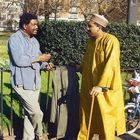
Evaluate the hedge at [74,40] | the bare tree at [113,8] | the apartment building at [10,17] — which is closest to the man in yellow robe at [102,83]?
the hedge at [74,40]

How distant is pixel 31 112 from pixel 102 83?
102cm

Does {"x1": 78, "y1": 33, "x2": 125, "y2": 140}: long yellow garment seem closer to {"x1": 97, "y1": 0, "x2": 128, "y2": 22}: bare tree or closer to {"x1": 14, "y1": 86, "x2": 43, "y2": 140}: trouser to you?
{"x1": 14, "y1": 86, "x2": 43, "y2": 140}: trouser

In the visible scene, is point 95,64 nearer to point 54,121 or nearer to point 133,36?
point 54,121

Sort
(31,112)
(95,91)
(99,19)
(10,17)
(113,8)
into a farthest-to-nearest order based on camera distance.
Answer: (10,17) < (113,8) < (31,112) < (99,19) < (95,91)

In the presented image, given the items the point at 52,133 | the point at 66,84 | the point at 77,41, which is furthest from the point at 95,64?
the point at 77,41

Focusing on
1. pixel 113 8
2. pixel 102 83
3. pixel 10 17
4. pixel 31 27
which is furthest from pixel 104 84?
pixel 10 17

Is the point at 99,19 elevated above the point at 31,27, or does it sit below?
above

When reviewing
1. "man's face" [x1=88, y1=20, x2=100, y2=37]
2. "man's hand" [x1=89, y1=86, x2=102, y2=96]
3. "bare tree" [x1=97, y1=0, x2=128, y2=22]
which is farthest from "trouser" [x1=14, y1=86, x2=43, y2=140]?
"bare tree" [x1=97, y1=0, x2=128, y2=22]

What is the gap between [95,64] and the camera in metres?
5.64

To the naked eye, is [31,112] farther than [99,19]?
Yes

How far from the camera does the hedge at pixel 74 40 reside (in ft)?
40.3

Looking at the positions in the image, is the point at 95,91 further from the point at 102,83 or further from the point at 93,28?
the point at 93,28

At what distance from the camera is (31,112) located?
5758 millimetres

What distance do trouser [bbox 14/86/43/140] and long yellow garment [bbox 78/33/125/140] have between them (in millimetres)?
623
